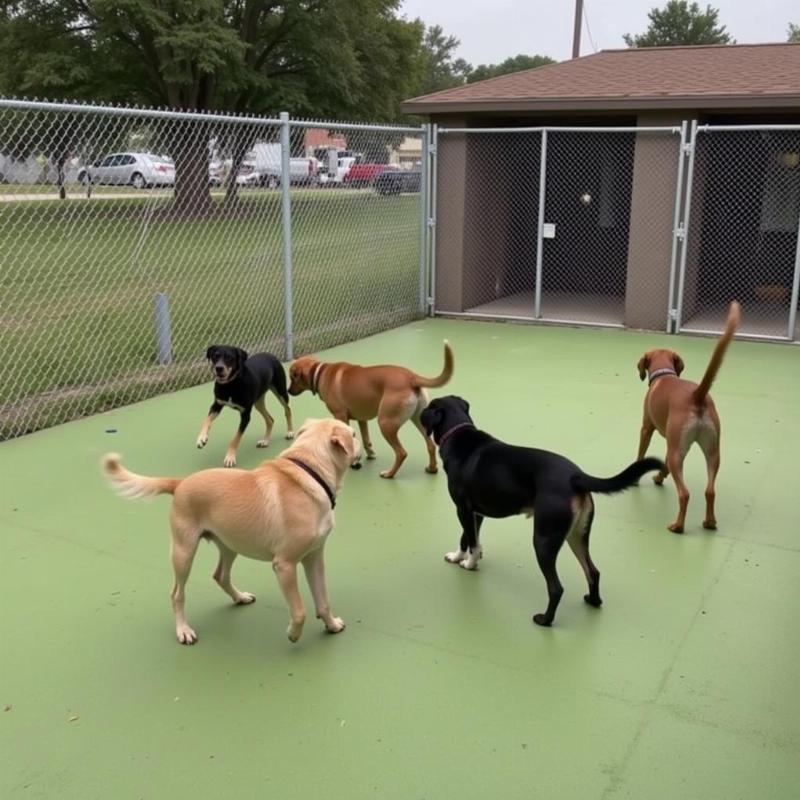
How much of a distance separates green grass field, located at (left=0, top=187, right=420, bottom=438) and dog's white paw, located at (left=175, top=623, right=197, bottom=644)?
2974 millimetres

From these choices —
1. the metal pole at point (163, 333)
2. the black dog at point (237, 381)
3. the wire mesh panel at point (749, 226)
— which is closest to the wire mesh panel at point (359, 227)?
the metal pole at point (163, 333)

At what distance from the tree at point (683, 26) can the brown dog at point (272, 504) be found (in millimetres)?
60817

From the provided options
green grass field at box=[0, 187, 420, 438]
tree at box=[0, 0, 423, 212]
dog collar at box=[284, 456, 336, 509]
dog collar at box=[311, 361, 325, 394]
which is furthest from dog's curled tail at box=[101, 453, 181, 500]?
tree at box=[0, 0, 423, 212]

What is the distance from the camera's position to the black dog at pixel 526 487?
9.91 ft

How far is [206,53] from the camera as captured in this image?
68.8ft

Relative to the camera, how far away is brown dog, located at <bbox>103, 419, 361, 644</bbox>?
9.23 ft

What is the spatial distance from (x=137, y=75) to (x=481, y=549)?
2363 centimetres

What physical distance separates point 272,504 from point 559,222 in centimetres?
1068

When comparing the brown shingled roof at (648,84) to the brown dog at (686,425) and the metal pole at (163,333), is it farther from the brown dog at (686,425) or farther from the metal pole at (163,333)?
the brown dog at (686,425)

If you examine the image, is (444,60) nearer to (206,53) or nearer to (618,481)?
(206,53)

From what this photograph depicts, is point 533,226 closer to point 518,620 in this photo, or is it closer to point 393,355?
point 393,355

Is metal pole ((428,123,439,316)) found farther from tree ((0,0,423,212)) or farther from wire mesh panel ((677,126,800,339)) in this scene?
tree ((0,0,423,212))

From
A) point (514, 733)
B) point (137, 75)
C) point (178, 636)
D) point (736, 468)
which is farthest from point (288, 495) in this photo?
point (137, 75)

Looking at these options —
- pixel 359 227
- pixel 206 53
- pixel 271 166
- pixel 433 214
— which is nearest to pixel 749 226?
pixel 433 214
